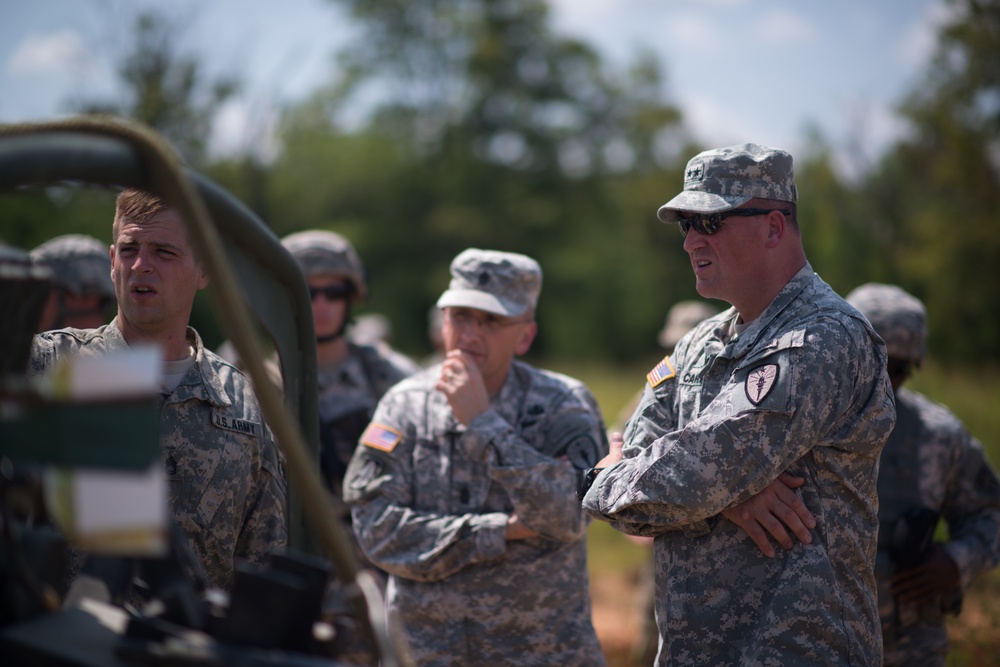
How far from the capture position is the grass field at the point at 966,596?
19.1ft

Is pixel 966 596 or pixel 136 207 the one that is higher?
pixel 136 207

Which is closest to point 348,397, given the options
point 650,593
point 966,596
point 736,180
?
point 736,180

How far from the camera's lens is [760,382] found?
8.86 ft

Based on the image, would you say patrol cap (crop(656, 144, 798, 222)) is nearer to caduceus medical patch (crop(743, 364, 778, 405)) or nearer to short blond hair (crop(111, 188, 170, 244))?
caduceus medical patch (crop(743, 364, 778, 405))

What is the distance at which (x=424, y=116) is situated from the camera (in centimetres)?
3972

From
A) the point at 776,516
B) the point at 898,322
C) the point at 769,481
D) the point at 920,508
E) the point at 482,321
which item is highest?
the point at 898,322

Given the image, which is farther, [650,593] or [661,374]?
[650,593]

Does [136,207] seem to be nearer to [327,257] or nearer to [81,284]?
[81,284]

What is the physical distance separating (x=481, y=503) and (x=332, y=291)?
6.94ft

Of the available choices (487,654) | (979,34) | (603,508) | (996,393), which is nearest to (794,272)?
(603,508)

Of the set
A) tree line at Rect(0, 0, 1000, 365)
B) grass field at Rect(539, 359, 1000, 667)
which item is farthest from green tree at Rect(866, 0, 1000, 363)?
grass field at Rect(539, 359, 1000, 667)

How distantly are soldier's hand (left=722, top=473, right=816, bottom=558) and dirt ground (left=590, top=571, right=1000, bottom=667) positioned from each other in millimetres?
2664

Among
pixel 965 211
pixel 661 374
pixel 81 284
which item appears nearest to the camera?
pixel 661 374

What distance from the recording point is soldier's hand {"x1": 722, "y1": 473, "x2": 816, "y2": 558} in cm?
269
